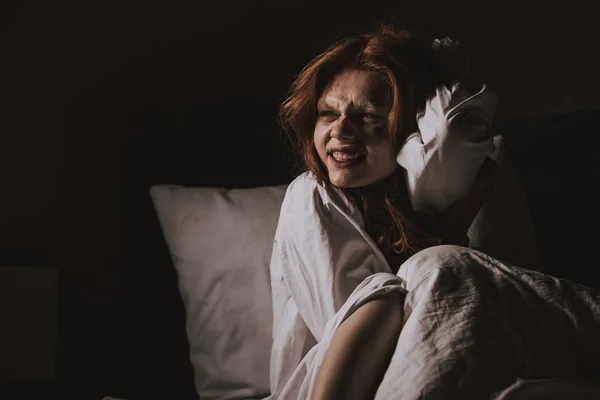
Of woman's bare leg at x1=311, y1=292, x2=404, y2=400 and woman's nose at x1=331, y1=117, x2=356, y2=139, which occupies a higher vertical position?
woman's nose at x1=331, y1=117, x2=356, y2=139

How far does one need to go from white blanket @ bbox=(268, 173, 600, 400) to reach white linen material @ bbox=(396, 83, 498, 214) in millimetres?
Result: 136

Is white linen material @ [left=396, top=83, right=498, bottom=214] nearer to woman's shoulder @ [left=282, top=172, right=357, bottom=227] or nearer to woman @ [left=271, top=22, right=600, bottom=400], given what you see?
woman @ [left=271, top=22, right=600, bottom=400]

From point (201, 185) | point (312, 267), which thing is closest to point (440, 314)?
point (312, 267)

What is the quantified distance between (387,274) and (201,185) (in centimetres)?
80

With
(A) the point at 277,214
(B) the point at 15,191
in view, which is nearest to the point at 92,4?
(B) the point at 15,191

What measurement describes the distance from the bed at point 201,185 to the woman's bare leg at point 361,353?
0.66 meters

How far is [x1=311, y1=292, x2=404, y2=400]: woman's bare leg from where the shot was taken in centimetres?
98

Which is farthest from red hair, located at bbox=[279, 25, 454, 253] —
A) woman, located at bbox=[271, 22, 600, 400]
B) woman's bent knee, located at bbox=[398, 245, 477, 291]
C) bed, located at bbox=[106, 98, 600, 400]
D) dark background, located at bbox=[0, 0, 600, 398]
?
dark background, located at bbox=[0, 0, 600, 398]

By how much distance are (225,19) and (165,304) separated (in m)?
0.82

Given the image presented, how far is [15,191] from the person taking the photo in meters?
1.83

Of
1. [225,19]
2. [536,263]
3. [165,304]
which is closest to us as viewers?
[536,263]

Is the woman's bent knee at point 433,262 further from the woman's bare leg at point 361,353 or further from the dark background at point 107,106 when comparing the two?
the dark background at point 107,106

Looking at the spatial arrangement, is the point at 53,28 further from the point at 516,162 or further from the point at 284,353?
the point at 516,162

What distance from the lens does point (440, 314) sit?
39.0 inches
